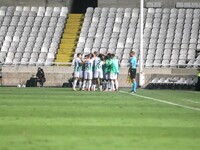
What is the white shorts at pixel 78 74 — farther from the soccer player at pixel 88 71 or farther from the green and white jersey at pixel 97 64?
the green and white jersey at pixel 97 64

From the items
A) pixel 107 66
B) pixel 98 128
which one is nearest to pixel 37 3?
pixel 107 66

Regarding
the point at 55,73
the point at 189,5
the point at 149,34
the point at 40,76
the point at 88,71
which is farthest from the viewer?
the point at 189,5

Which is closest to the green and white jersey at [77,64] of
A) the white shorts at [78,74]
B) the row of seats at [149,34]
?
the white shorts at [78,74]

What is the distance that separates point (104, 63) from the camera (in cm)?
3853

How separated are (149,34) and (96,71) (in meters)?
15.3

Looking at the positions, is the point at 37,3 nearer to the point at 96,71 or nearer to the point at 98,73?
the point at 96,71

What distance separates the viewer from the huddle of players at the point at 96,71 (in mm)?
36594

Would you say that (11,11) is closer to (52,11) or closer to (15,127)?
(52,11)

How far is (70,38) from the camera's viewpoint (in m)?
52.8

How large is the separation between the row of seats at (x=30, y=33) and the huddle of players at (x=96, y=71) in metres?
11.0

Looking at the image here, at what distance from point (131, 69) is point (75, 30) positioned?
20304mm

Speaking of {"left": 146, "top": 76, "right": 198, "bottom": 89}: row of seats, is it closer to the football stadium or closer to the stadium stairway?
the football stadium

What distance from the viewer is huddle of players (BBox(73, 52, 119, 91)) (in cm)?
3659

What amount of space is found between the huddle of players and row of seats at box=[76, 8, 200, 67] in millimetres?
10505
